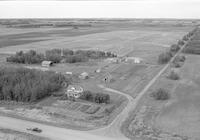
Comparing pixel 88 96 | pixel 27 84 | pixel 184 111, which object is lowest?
pixel 184 111

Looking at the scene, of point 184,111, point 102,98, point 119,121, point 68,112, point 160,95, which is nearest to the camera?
point 119,121

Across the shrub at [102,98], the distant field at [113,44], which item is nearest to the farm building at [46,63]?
the distant field at [113,44]

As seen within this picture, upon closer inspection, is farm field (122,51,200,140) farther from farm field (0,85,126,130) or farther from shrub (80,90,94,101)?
shrub (80,90,94,101)

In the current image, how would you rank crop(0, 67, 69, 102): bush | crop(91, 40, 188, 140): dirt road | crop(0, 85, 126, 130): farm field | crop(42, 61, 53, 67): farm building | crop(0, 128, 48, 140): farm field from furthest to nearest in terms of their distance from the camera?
crop(42, 61, 53, 67): farm building < crop(0, 67, 69, 102): bush < crop(0, 85, 126, 130): farm field < crop(91, 40, 188, 140): dirt road < crop(0, 128, 48, 140): farm field

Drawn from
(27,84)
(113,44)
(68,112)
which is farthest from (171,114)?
(113,44)

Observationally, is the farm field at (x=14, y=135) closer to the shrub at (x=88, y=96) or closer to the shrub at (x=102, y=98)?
the shrub at (x=102, y=98)

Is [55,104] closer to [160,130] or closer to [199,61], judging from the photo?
[160,130]

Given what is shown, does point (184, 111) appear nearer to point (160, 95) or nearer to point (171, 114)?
point (171, 114)

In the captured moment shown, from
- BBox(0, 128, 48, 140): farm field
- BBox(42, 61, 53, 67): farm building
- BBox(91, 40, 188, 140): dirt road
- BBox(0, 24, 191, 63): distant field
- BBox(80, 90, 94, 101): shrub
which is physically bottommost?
BBox(0, 128, 48, 140): farm field

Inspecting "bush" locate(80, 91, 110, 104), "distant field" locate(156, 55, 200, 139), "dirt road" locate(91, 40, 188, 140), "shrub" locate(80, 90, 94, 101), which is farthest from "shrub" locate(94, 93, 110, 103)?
"distant field" locate(156, 55, 200, 139)
